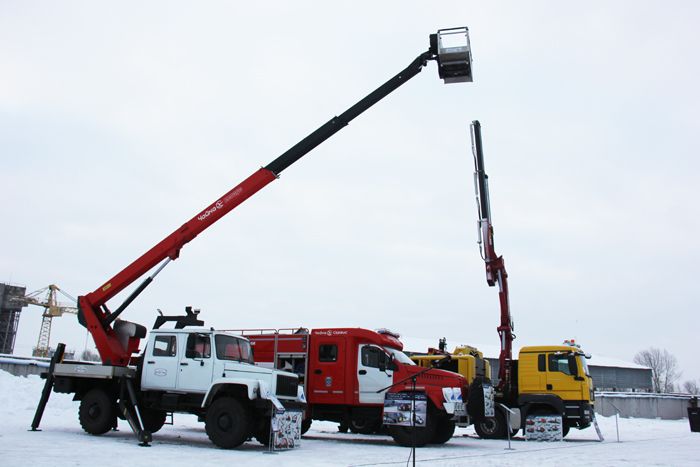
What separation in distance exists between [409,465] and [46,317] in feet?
258

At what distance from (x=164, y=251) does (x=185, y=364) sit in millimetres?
3020

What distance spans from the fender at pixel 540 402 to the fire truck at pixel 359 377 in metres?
3.37

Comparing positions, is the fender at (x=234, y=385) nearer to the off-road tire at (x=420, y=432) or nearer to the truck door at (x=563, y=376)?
the off-road tire at (x=420, y=432)

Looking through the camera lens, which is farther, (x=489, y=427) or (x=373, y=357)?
(x=489, y=427)

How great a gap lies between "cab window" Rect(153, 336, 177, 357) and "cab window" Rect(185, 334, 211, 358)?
15.1 inches

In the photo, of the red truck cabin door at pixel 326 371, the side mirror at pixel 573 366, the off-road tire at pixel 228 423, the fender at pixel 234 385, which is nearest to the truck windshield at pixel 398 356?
the red truck cabin door at pixel 326 371

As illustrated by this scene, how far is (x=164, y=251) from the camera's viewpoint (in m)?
14.7

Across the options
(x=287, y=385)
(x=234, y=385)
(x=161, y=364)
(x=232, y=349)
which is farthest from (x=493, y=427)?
(x=161, y=364)

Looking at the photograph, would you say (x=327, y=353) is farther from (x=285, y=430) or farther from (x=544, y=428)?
(x=544, y=428)

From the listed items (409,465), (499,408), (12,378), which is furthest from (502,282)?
(12,378)

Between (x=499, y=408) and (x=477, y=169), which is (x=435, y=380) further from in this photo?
(x=477, y=169)

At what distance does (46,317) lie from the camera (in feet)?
256

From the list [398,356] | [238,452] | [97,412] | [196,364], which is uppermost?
[398,356]

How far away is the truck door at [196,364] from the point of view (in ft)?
42.1
